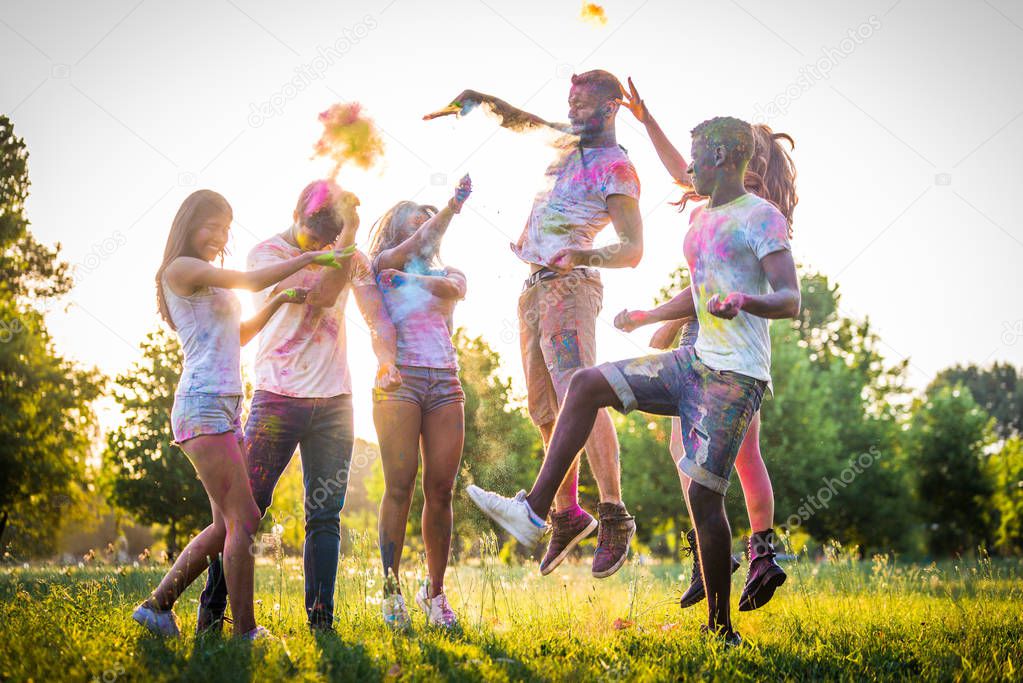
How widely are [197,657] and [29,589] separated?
499cm

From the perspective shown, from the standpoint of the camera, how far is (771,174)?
6.15m

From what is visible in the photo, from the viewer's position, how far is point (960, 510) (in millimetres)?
35125

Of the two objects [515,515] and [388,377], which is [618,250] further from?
[515,515]

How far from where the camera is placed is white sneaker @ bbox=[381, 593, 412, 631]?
5184 millimetres

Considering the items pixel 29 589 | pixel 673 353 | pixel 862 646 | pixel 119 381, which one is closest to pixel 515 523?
pixel 673 353

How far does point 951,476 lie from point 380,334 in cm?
3543

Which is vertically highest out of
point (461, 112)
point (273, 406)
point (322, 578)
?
point (461, 112)

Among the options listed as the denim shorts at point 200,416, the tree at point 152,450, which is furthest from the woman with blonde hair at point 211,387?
the tree at point 152,450

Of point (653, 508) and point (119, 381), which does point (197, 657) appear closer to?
point (119, 381)

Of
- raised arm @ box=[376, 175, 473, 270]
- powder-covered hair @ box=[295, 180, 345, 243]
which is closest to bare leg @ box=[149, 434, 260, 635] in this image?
powder-covered hair @ box=[295, 180, 345, 243]

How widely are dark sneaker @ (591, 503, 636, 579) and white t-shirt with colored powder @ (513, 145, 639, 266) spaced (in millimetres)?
1781

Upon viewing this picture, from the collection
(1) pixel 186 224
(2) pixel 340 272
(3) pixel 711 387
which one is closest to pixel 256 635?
(2) pixel 340 272

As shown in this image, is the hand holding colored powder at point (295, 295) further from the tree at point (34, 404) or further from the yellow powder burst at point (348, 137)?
the tree at point (34, 404)

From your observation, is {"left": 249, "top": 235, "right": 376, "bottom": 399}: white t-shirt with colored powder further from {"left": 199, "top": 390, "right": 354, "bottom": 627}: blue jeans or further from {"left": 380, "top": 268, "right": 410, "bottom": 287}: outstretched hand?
{"left": 380, "top": 268, "right": 410, "bottom": 287}: outstretched hand
